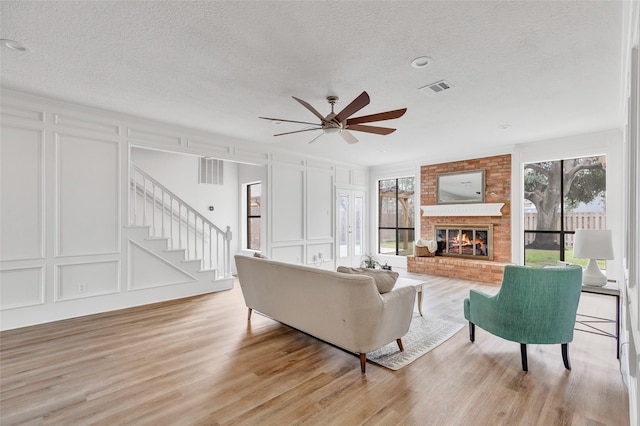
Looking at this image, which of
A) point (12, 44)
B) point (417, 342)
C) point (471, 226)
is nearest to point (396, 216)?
point (471, 226)

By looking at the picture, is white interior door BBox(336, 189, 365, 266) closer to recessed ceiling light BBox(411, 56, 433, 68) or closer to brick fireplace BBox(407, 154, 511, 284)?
brick fireplace BBox(407, 154, 511, 284)

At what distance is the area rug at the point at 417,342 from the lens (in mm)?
2898

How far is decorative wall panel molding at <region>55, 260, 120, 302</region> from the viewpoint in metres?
4.06

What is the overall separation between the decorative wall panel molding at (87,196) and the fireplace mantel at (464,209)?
6.33 meters

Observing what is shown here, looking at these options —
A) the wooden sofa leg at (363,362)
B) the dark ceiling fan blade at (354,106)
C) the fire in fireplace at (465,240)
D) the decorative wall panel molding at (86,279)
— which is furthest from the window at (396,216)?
the decorative wall panel molding at (86,279)

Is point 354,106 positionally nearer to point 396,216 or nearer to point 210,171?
point 210,171

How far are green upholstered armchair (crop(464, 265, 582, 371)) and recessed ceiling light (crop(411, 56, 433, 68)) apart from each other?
1.97 metres

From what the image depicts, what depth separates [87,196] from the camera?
168 inches

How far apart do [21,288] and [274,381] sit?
3518mm

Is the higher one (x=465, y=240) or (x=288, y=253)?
(x=465, y=240)

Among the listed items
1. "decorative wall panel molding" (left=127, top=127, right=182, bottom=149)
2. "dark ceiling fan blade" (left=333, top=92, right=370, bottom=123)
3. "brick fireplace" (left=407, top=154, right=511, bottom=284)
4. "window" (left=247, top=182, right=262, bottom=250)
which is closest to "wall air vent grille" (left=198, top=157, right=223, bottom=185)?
"window" (left=247, top=182, right=262, bottom=250)

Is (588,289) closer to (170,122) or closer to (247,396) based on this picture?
(247,396)

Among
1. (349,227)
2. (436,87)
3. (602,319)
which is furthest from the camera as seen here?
(349,227)

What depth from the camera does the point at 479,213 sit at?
6.75 metres
